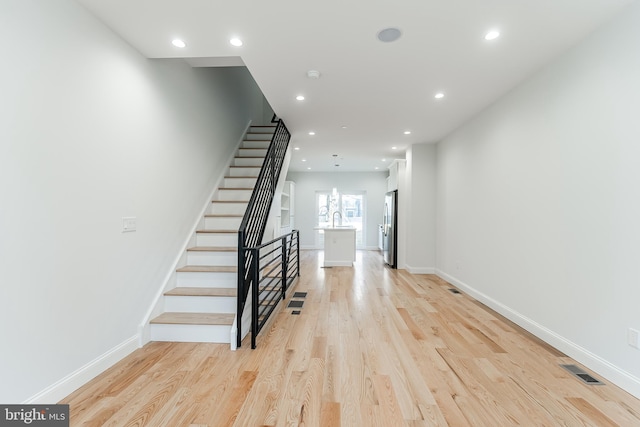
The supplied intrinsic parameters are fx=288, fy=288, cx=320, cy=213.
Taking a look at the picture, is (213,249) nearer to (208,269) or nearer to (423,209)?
(208,269)

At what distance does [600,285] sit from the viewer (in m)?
2.16

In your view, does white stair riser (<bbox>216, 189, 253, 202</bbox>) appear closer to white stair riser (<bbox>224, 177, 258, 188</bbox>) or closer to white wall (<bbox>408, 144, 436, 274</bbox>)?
white stair riser (<bbox>224, 177, 258, 188</bbox>)

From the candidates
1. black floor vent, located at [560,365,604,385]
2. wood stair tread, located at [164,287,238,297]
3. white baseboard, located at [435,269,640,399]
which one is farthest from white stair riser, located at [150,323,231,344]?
white baseboard, located at [435,269,640,399]

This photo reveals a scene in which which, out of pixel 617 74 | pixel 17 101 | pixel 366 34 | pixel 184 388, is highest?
pixel 366 34

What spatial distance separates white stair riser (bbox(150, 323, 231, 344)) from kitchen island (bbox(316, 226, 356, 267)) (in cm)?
Result: 408

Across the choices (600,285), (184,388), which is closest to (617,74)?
(600,285)

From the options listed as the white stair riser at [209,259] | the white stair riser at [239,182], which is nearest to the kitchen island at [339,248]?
the white stair riser at [239,182]

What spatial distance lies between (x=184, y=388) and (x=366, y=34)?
2.90m

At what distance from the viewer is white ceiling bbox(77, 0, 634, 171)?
1.98 metres

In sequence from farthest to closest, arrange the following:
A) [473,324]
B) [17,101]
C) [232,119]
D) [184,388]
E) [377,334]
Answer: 1. [232,119]
2. [473,324]
3. [377,334]
4. [184,388]
5. [17,101]

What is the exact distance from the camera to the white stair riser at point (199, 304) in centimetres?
284

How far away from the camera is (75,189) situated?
6.34 ft

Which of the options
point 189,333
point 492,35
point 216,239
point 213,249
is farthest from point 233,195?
point 492,35

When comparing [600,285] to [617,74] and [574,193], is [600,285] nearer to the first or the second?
[574,193]
